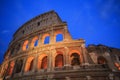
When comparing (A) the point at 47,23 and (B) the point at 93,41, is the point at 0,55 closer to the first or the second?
(A) the point at 47,23

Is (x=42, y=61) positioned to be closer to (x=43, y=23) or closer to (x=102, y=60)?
(x=43, y=23)

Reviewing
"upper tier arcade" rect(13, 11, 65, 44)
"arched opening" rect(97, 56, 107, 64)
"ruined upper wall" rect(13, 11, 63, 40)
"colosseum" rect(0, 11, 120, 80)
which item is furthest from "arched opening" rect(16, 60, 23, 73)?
"arched opening" rect(97, 56, 107, 64)

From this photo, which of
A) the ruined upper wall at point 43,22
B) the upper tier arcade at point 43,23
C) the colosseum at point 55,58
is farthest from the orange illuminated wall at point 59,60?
the ruined upper wall at point 43,22

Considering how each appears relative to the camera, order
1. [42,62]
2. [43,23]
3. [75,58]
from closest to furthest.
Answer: [75,58] < [42,62] < [43,23]

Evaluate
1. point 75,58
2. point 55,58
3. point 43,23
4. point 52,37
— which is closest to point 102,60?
point 75,58

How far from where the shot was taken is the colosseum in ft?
36.2

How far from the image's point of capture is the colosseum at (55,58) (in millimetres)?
11031

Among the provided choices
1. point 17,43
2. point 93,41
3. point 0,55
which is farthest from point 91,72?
point 93,41

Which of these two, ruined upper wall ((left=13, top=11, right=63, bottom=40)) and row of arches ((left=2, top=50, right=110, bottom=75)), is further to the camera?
ruined upper wall ((left=13, top=11, right=63, bottom=40))

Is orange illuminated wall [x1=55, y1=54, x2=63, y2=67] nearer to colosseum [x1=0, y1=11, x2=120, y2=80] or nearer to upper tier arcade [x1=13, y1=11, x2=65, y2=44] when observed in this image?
colosseum [x1=0, y1=11, x2=120, y2=80]

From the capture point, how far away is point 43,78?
11898 millimetres

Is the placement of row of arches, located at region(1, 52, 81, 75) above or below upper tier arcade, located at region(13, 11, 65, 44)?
below

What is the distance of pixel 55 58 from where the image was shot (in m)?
14.9

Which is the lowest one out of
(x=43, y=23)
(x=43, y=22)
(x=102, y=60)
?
(x=102, y=60)
